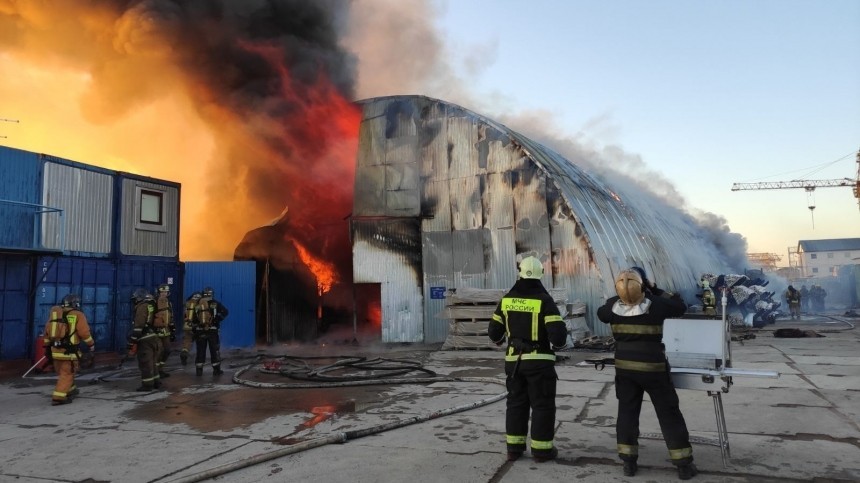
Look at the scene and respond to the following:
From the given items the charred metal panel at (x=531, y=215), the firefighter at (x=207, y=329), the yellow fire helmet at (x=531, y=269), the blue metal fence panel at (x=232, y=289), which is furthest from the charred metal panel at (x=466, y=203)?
the yellow fire helmet at (x=531, y=269)

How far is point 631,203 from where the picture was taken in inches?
957

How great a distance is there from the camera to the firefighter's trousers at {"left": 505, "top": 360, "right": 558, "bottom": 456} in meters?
4.39

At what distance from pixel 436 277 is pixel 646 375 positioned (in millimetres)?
11611

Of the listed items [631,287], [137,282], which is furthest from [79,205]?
[631,287]

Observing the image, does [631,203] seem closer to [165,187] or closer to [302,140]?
[302,140]

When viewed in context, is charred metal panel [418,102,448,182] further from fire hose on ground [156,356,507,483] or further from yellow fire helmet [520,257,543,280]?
yellow fire helmet [520,257,543,280]

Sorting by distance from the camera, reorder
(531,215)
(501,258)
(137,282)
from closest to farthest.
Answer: (137,282), (531,215), (501,258)

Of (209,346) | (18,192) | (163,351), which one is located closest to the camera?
(163,351)

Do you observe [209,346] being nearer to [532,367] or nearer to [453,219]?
[453,219]

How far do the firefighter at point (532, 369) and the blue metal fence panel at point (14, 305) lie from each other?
11.9 m

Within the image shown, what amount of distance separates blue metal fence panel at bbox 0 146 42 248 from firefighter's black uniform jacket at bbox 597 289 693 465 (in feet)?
42.5

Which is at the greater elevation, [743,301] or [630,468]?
[743,301]

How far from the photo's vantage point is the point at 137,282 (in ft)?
47.8

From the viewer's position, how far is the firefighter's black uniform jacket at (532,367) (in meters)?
4.40
